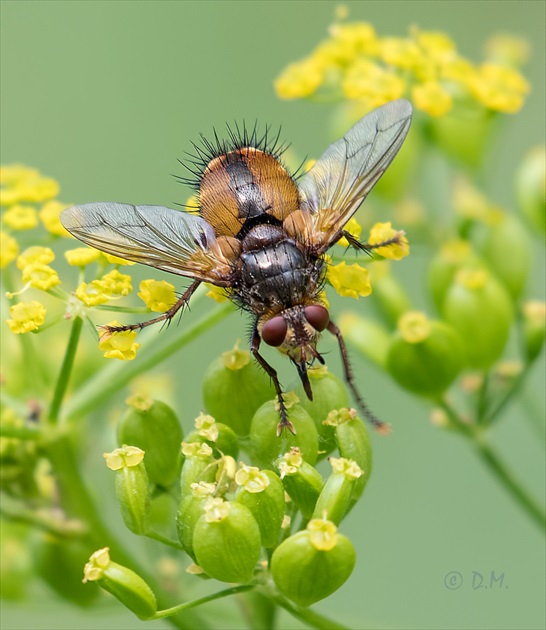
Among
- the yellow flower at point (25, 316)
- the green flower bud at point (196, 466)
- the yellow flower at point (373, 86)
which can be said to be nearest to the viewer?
the green flower bud at point (196, 466)

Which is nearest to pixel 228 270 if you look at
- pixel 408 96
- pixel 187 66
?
pixel 408 96

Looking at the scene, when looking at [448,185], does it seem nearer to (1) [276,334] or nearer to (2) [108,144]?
(1) [276,334]

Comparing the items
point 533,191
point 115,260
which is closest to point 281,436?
point 115,260

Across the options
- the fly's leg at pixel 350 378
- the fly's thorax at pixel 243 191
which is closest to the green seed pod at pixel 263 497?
the fly's leg at pixel 350 378

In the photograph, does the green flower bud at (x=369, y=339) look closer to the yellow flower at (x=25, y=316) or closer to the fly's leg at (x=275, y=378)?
the fly's leg at (x=275, y=378)

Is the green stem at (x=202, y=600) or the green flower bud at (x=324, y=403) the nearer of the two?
the green stem at (x=202, y=600)

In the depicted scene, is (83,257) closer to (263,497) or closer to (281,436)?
A: (281,436)

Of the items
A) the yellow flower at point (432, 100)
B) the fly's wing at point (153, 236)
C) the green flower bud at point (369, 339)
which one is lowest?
the fly's wing at point (153, 236)
